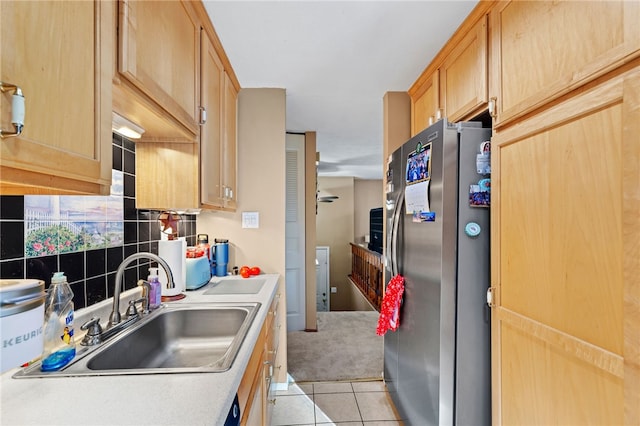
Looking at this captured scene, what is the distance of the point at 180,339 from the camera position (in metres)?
1.31

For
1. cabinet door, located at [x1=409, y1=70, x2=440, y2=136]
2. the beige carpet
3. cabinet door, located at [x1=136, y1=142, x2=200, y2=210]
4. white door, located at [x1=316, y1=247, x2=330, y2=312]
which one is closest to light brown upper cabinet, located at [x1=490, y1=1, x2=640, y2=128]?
cabinet door, located at [x1=409, y1=70, x2=440, y2=136]

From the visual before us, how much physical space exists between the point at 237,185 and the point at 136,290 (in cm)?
103

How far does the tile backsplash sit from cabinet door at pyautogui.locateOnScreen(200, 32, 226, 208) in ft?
1.19

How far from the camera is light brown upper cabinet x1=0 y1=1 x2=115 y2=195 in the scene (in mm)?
498

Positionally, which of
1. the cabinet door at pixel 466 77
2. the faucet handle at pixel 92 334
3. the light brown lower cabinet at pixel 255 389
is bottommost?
the light brown lower cabinet at pixel 255 389

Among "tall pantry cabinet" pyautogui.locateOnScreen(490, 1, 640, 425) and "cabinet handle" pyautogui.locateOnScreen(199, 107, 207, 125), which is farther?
"cabinet handle" pyautogui.locateOnScreen(199, 107, 207, 125)

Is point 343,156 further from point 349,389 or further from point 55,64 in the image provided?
point 55,64

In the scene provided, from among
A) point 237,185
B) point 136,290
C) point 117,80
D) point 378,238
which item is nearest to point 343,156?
point 378,238

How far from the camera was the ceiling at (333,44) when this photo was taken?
4.58 feet

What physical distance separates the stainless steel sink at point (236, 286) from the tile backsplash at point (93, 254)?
0.40 m

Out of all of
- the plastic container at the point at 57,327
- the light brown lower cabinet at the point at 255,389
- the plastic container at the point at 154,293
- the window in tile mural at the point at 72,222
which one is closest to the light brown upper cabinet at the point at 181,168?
the window in tile mural at the point at 72,222

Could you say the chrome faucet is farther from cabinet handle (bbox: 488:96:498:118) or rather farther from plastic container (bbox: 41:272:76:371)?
cabinet handle (bbox: 488:96:498:118)

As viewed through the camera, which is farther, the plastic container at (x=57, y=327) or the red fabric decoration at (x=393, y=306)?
the red fabric decoration at (x=393, y=306)

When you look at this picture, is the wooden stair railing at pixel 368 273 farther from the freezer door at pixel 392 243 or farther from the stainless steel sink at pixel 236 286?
the stainless steel sink at pixel 236 286
